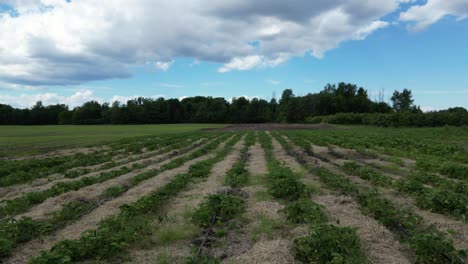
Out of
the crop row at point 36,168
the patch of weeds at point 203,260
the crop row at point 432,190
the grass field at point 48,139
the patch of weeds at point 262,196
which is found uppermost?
the crop row at point 432,190

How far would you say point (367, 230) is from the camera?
7746 mm

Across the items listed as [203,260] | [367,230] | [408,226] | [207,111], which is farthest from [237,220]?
[207,111]

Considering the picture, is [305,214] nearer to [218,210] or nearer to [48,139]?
[218,210]

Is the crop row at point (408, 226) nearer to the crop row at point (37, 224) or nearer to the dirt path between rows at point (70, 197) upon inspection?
the crop row at point (37, 224)

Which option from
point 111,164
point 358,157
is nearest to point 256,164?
point 358,157

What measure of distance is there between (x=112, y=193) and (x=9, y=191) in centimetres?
510

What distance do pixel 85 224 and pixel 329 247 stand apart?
623 cm

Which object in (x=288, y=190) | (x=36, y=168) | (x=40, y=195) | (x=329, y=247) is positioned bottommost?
(x=36, y=168)

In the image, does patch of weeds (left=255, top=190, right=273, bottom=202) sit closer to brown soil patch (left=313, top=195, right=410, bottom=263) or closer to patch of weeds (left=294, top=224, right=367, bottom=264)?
brown soil patch (left=313, top=195, right=410, bottom=263)

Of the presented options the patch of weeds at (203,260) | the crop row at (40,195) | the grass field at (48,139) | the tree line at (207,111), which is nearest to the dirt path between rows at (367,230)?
the patch of weeds at (203,260)

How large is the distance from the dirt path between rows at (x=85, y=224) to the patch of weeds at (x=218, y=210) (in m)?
2.63

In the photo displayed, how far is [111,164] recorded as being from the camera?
65.2 ft

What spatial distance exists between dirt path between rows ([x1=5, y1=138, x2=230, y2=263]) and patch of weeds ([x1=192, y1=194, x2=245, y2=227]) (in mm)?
2626

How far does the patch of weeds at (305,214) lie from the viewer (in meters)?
8.29
